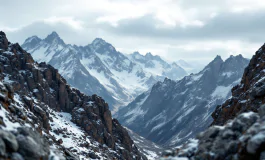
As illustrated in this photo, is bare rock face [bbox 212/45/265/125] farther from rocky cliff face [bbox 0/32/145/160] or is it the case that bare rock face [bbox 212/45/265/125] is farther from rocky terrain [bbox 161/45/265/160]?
rocky cliff face [bbox 0/32/145/160]

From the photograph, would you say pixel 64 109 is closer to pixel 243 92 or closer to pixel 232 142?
pixel 243 92

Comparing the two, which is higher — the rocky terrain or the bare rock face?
the bare rock face

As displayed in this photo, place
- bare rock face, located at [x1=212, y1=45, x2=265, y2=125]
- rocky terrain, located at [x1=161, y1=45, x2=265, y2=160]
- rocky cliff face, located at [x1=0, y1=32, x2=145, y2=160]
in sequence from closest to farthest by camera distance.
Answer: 1. rocky terrain, located at [x1=161, y1=45, x2=265, y2=160]
2. bare rock face, located at [x1=212, y1=45, x2=265, y2=125]
3. rocky cliff face, located at [x1=0, y1=32, x2=145, y2=160]

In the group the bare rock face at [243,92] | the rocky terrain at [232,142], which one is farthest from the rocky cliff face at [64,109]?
the rocky terrain at [232,142]

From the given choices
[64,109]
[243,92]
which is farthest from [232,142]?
[64,109]

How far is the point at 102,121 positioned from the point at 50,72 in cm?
3529

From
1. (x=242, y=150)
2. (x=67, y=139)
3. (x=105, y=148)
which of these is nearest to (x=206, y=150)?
(x=242, y=150)

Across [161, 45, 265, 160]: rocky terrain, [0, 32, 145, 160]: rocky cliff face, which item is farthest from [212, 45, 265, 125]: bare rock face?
[0, 32, 145, 160]: rocky cliff face

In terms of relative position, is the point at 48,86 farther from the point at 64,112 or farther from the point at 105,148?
the point at 105,148

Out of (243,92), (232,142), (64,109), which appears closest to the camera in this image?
(232,142)

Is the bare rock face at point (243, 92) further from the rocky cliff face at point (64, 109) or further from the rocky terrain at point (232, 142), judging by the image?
the rocky cliff face at point (64, 109)

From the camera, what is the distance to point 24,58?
483 feet

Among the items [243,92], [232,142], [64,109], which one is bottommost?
[232,142]

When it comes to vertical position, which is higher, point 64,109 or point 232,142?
point 64,109
